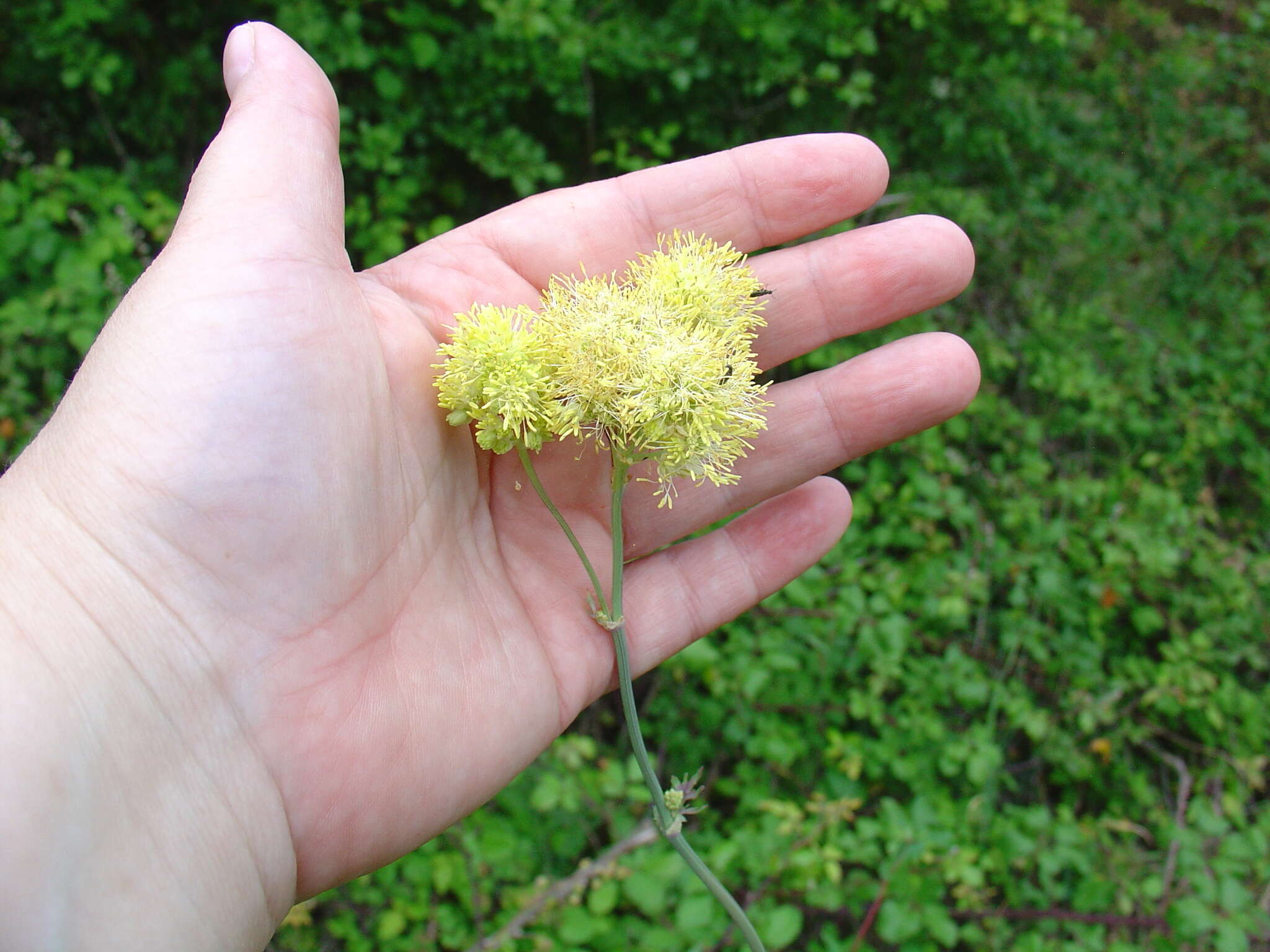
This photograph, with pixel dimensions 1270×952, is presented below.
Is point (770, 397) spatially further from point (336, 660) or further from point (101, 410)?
point (101, 410)

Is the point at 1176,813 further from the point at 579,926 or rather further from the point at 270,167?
the point at 270,167

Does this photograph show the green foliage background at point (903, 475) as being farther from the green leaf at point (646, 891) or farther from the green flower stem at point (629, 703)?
the green flower stem at point (629, 703)

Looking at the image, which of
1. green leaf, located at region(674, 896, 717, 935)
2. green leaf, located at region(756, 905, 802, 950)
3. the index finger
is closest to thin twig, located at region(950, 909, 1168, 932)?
green leaf, located at region(756, 905, 802, 950)

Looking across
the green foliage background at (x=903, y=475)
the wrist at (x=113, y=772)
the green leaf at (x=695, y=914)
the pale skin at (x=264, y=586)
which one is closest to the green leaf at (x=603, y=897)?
the green foliage background at (x=903, y=475)

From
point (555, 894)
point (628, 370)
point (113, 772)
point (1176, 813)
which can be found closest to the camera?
point (113, 772)

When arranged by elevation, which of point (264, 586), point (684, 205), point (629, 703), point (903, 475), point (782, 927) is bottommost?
point (782, 927)

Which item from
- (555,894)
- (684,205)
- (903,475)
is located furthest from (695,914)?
(684,205)
